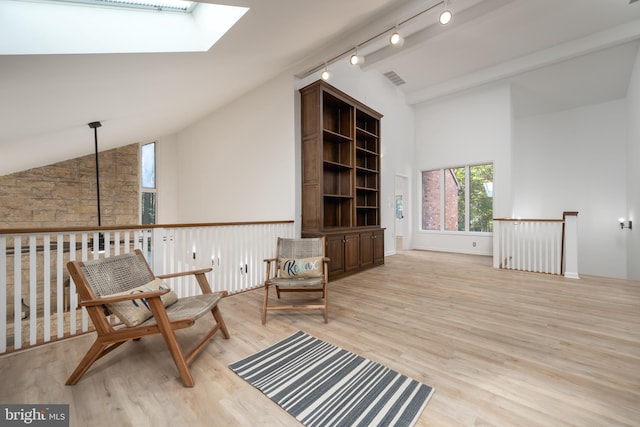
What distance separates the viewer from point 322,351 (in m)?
2.04

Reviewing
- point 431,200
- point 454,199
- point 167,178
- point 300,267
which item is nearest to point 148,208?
point 167,178

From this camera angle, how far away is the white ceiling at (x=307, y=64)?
2.52m

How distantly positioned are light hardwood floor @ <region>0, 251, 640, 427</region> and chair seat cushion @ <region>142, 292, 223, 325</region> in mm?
366

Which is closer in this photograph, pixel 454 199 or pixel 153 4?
pixel 153 4

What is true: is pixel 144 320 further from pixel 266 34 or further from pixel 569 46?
pixel 569 46

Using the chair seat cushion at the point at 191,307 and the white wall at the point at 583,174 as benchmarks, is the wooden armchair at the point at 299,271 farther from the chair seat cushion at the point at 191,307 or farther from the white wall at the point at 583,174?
the white wall at the point at 583,174

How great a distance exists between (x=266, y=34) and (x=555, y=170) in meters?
7.84

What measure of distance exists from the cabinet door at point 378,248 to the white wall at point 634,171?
4.36 metres

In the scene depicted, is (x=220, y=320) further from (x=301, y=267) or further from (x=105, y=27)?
(x=105, y=27)

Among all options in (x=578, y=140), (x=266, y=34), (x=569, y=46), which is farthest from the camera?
(x=578, y=140)

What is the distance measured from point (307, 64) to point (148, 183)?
5.56 m

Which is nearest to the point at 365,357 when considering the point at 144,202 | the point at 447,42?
the point at 447,42

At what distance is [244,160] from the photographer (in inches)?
201

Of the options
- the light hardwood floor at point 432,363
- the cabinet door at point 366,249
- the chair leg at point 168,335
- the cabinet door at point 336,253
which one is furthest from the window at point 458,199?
the chair leg at point 168,335
